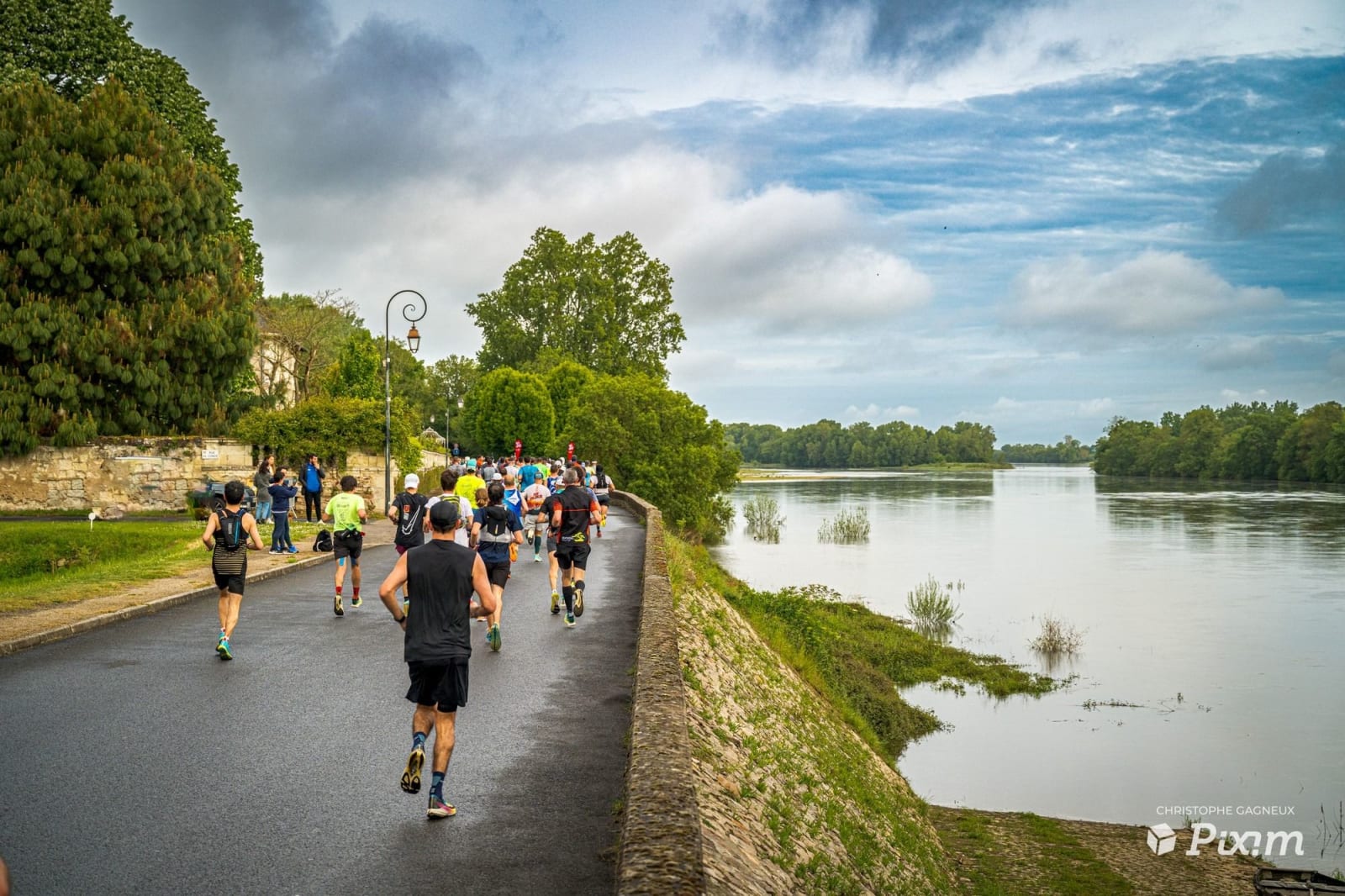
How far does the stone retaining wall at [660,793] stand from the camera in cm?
499

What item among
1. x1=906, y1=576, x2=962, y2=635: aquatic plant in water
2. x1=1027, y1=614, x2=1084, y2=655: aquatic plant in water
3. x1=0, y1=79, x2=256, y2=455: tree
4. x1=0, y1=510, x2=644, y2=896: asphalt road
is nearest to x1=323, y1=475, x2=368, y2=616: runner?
x1=0, y1=510, x2=644, y2=896: asphalt road

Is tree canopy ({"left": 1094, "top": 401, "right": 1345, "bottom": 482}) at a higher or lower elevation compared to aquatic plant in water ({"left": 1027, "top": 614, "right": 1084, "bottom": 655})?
higher

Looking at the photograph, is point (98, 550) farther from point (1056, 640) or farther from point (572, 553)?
point (1056, 640)

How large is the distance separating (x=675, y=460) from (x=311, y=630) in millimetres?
47809

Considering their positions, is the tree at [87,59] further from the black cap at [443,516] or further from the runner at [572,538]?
the black cap at [443,516]

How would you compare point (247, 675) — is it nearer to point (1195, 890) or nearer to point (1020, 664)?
point (1195, 890)

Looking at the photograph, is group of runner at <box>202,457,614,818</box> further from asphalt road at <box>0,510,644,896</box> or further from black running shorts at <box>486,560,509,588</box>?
asphalt road at <box>0,510,644,896</box>

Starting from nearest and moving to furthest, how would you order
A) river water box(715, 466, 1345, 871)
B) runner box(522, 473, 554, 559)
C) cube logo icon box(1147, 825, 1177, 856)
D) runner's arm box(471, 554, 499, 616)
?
1. runner's arm box(471, 554, 499, 616)
2. cube logo icon box(1147, 825, 1177, 856)
3. runner box(522, 473, 554, 559)
4. river water box(715, 466, 1345, 871)

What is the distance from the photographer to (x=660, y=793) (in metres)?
6.15

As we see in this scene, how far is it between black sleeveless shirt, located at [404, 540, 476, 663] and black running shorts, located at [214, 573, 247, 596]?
17.5 ft

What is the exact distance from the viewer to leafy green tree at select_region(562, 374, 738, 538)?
60.5 metres

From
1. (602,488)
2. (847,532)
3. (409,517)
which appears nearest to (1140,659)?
(602,488)

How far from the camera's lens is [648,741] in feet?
23.8

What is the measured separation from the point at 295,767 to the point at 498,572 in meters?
5.16
